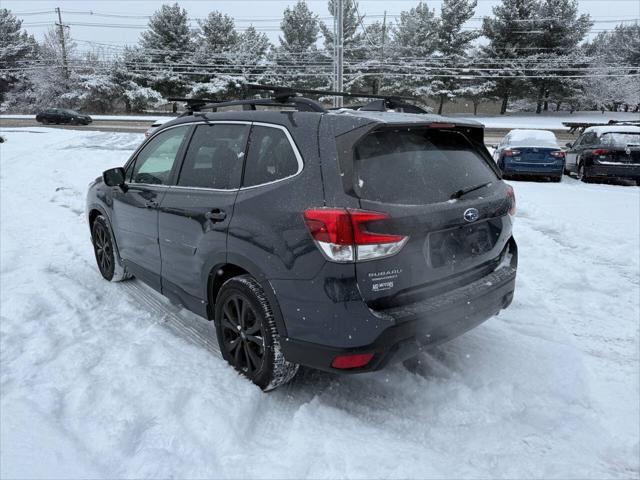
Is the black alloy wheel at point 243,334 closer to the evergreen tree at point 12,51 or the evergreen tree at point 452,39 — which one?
the evergreen tree at point 452,39

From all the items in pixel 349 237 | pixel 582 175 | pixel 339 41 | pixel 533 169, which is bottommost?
pixel 582 175

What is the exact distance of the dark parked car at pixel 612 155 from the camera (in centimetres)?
1195

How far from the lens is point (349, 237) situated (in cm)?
251

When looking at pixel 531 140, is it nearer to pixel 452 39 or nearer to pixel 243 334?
pixel 243 334

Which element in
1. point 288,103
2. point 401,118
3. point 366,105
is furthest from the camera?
point 366,105

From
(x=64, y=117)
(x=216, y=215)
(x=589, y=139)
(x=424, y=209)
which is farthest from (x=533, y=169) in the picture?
(x=64, y=117)

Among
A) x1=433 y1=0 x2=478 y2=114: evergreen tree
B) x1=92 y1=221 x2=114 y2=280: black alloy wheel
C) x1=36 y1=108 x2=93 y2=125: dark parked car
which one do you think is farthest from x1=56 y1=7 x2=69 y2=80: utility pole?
x1=92 y1=221 x2=114 y2=280: black alloy wheel

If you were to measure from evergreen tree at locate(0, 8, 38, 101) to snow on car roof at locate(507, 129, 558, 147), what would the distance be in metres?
57.3

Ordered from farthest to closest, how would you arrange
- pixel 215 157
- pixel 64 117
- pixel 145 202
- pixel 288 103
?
pixel 64 117, pixel 145 202, pixel 215 157, pixel 288 103

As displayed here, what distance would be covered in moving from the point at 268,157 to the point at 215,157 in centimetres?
60

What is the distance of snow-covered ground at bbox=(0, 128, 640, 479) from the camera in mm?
2537

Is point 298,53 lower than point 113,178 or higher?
higher

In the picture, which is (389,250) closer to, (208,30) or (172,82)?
(172,82)

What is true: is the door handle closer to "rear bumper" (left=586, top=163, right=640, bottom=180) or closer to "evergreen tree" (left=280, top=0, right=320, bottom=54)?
"rear bumper" (left=586, top=163, right=640, bottom=180)
